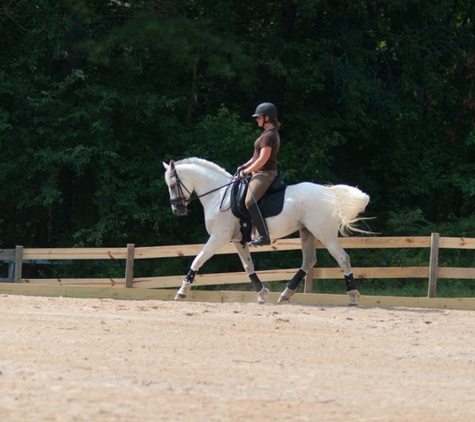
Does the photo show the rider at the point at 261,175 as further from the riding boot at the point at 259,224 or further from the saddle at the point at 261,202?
the saddle at the point at 261,202

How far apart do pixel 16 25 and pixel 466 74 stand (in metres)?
10.7

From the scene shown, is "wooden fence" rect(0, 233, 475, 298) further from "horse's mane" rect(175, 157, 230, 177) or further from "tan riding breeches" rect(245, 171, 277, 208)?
"tan riding breeches" rect(245, 171, 277, 208)

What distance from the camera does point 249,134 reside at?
2461 cm

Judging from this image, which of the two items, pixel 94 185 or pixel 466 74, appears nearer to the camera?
pixel 94 185

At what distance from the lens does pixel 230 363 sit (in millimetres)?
10875

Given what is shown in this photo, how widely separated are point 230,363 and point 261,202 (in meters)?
5.82

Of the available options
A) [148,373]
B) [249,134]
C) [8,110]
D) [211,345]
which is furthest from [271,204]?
[8,110]

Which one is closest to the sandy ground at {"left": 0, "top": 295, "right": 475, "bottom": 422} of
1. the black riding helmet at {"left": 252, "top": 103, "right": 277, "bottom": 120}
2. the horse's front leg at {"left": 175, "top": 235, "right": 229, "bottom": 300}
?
the horse's front leg at {"left": 175, "top": 235, "right": 229, "bottom": 300}

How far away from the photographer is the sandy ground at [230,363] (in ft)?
28.6

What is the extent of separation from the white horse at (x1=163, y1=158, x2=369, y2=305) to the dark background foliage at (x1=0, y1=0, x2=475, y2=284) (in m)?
6.96

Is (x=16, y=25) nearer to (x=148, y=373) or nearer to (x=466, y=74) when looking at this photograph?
(x=466, y=74)

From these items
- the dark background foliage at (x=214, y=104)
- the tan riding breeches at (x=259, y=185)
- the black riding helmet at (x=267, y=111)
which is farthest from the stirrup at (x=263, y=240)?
the dark background foliage at (x=214, y=104)

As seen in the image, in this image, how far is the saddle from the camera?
16.4 metres

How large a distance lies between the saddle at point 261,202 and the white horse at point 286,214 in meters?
0.09
